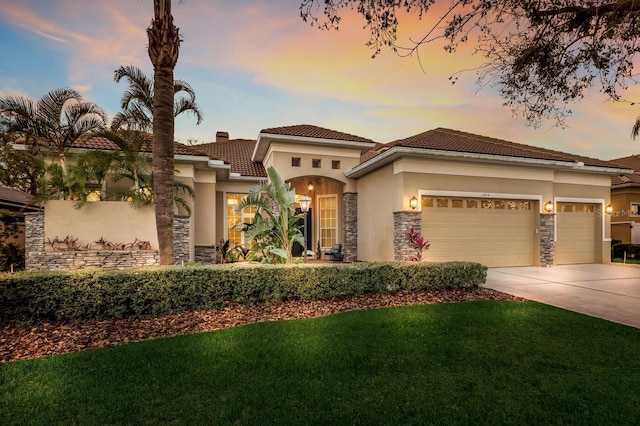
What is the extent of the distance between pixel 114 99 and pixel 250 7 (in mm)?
5900

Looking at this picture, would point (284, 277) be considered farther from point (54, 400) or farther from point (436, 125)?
point (436, 125)

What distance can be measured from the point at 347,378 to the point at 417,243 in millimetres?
7744

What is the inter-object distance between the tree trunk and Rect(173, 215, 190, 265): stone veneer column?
4902mm

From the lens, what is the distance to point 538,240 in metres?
12.9

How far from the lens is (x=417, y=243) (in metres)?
10.8

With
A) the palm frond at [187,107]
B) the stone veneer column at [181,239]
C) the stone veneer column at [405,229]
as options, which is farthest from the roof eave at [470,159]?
the stone veneer column at [181,239]

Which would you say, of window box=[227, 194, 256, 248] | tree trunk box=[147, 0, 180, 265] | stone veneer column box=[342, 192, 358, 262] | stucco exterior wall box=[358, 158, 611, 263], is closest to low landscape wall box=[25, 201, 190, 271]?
tree trunk box=[147, 0, 180, 265]

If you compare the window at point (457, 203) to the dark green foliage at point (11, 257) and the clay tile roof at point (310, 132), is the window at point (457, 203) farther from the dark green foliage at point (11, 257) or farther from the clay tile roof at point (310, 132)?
the dark green foliage at point (11, 257)

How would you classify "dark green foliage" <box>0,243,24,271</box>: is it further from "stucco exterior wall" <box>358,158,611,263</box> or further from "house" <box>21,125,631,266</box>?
"stucco exterior wall" <box>358,158,611,263</box>

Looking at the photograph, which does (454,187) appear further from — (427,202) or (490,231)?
(490,231)

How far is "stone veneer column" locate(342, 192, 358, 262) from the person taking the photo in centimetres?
1548

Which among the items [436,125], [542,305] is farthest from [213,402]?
Answer: [436,125]

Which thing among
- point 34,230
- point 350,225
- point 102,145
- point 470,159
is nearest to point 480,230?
point 470,159

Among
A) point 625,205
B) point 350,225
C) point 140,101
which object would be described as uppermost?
point 140,101
